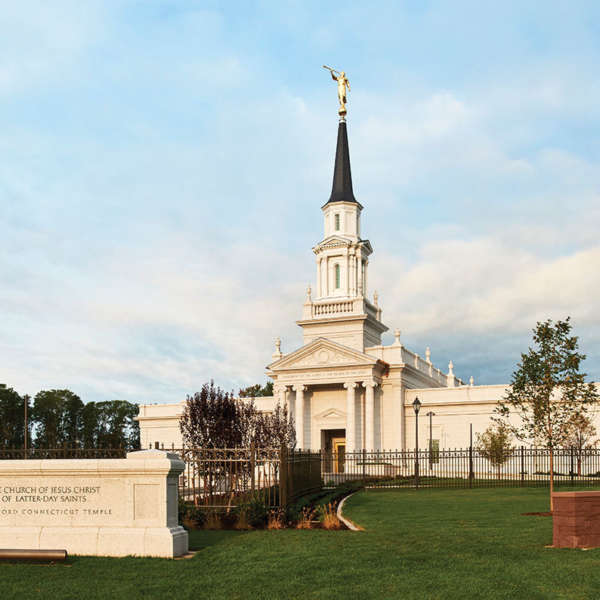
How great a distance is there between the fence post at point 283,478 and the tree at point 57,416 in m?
79.7

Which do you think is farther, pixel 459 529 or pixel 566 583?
pixel 459 529

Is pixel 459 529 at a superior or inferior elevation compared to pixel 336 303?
inferior

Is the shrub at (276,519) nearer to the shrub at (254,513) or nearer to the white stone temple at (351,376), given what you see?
the shrub at (254,513)

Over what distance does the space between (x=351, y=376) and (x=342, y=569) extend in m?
46.0

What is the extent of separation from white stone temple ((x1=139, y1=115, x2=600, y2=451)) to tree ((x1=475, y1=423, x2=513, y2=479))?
11.1 ft

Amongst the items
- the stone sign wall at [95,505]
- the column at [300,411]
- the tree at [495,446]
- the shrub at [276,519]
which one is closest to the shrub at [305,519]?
the shrub at [276,519]

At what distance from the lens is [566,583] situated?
1086cm

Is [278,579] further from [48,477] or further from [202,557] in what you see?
[48,477]

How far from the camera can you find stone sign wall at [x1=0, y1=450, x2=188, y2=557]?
13.7m

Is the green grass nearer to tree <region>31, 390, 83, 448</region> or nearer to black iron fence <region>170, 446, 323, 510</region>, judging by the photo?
black iron fence <region>170, 446, 323, 510</region>

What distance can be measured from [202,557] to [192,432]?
17067mm

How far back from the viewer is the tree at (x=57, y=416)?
95562 millimetres

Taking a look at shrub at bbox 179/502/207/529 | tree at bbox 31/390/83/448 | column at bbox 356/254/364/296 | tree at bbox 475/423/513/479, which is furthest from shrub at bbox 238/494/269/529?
tree at bbox 31/390/83/448

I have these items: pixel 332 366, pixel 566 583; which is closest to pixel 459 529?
pixel 566 583
